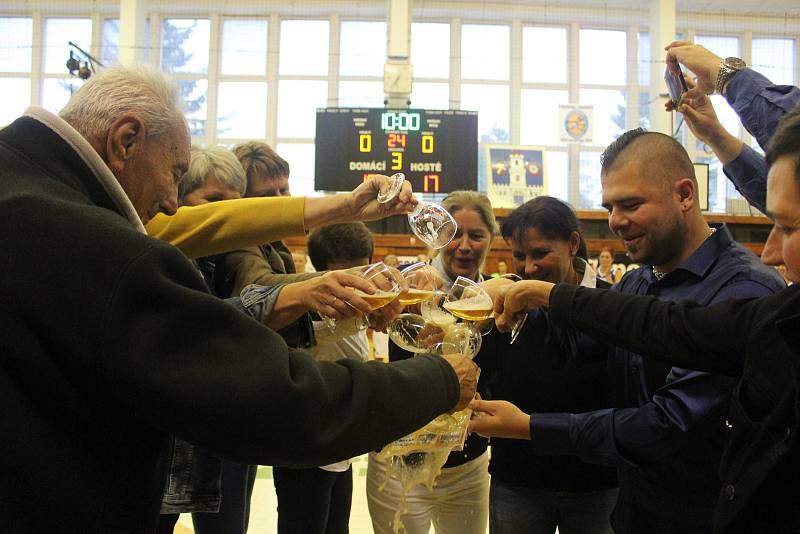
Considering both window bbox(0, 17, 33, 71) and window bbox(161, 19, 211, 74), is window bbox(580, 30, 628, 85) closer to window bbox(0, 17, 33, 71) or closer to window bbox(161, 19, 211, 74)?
window bbox(161, 19, 211, 74)

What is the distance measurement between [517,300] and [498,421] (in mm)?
296

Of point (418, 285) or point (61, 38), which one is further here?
point (61, 38)

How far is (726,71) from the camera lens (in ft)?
6.05

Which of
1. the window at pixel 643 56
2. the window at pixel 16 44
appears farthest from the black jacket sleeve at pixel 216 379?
the window at pixel 16 44

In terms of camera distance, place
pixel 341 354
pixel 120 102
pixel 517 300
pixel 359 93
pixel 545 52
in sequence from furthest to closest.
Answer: pixel 545 52, pixel 359 93, pixel 341 354, pixel 517 300, pixel 120 102

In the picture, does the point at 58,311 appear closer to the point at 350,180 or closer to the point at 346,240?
the point at 346,240

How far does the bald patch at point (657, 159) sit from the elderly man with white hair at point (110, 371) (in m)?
0.92

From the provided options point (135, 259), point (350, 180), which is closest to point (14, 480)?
point (135, 259)

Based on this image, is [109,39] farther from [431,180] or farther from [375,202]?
[375,202]

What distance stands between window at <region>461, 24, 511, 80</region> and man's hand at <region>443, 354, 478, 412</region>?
11095 mm

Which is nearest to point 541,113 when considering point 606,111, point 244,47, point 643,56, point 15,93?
point 606,111

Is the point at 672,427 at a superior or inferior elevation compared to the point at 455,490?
superior

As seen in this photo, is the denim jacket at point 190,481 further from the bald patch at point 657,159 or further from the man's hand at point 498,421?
the bald patch at point 657,159

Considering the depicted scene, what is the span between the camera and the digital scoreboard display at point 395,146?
7.09 meters
